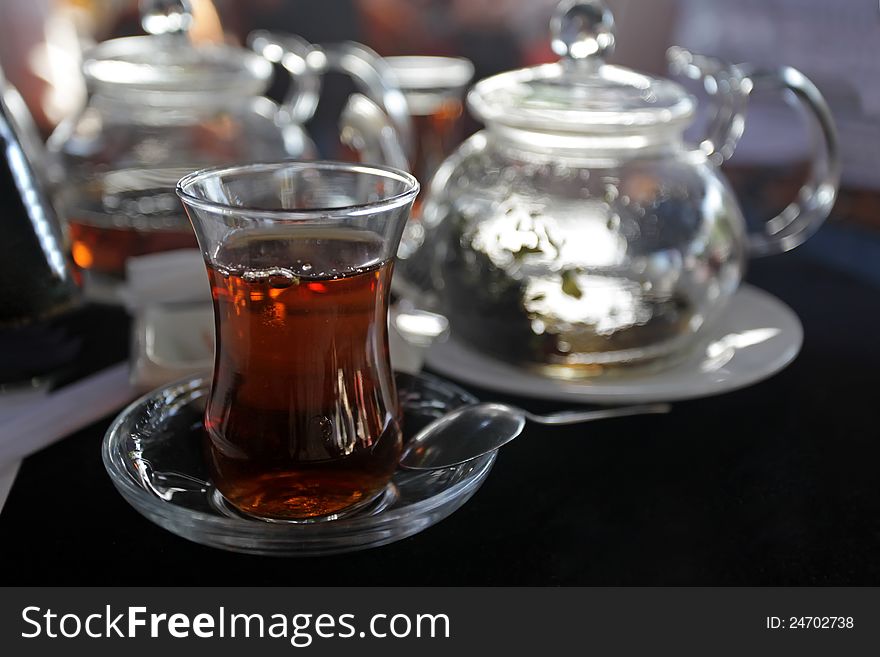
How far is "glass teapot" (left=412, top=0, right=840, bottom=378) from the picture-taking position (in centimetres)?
84

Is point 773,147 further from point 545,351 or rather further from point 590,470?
point 590,470

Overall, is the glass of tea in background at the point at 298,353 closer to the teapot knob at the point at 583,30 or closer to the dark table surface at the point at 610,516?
the dark table surface at the point at 610,516

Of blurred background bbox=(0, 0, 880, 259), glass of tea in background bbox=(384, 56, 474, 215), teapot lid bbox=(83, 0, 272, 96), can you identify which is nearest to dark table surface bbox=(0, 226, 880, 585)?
teapot lid bbox=(83, 0, 272, 96)

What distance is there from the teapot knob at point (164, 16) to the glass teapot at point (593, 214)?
1.23 feet

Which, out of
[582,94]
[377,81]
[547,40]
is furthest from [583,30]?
[547,40]

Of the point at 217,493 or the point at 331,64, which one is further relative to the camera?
the point at 331,64

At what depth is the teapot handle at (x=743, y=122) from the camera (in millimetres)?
873

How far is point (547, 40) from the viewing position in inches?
86.6

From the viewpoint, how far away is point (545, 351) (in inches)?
33.4

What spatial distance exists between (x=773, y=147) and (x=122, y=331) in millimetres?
1245

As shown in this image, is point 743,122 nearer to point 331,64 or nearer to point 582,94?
point 582,94

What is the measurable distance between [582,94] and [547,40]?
1416mm

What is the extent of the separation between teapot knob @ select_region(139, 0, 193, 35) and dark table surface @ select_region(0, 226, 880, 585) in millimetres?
487
